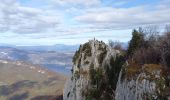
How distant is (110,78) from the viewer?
226 feet

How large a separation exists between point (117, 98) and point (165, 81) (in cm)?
1205

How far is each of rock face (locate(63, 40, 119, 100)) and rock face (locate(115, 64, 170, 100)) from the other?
19.1m

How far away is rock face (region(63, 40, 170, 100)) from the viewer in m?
44.7

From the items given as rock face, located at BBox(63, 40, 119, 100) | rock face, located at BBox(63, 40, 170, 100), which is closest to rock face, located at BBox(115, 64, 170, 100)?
rock face, located at BBox(63, 40, 170, 100)

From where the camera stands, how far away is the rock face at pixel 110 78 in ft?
147

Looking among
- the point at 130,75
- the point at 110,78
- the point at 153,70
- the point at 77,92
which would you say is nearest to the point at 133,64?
the point at 130,75

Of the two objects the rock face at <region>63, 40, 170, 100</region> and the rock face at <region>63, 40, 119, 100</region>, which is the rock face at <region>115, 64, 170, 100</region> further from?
the rock face at <region>63, 40, 119, 100</region>

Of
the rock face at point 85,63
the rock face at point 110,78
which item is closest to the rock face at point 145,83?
the rock face at point 110,78

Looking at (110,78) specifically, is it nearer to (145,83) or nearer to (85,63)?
(85,63)

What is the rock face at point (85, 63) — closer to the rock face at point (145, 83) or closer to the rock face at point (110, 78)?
the rock face at point (110, 78)

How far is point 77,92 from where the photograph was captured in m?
71.8

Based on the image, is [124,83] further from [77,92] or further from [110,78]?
[77,92]

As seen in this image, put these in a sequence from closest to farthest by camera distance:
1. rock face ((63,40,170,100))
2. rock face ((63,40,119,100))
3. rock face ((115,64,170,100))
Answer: rock face ((115,64,170,100)) → rock face ((63,40,170,100)) → rock face ((63,40,119,100))

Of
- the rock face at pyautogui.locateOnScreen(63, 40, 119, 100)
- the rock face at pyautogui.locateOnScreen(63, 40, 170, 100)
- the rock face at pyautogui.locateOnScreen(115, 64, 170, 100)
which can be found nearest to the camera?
the rock face at pyautogui.locateOnScreen(115, 64, 170, 100)
